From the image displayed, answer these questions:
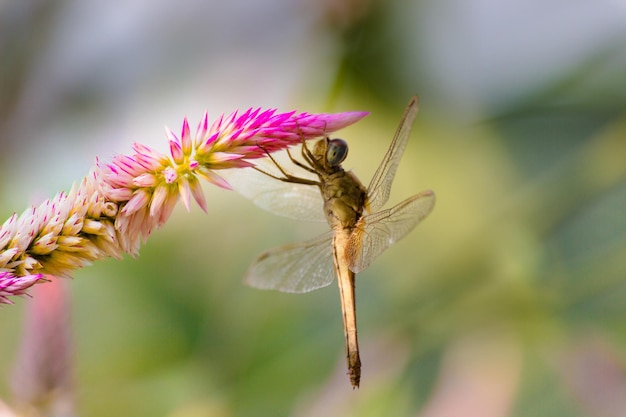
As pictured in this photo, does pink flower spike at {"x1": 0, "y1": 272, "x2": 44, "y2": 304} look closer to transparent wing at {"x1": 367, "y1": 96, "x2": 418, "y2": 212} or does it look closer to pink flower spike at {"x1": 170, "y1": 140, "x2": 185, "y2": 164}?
pink flower spike at {"x1": 170, "y1": 140, "x2": 185, "y2": 164}

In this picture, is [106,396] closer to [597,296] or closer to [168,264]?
[168,264]

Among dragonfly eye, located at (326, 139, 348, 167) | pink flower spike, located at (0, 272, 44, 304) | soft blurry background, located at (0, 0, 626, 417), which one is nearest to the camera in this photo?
pink flower spike, located at (0, 272, 44, 304)

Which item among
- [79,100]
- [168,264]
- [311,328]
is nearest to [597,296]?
[311,328]

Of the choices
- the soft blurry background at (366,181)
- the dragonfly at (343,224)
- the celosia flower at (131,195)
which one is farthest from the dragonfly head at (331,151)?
the soft blurry background at (366,181)

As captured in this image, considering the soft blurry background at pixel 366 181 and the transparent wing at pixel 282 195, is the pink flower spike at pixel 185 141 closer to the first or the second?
the transparent wing at pixel 282 195

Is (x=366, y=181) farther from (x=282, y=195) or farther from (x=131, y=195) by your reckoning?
(x=131, y=195)

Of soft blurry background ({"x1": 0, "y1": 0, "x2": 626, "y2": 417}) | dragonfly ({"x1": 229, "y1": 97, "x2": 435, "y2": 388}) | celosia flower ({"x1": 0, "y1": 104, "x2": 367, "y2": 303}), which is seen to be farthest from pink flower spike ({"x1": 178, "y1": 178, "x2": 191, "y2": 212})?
soft blurry background ({"x1": 0, "y1": 0, "x2": 626, "y2": 417})
